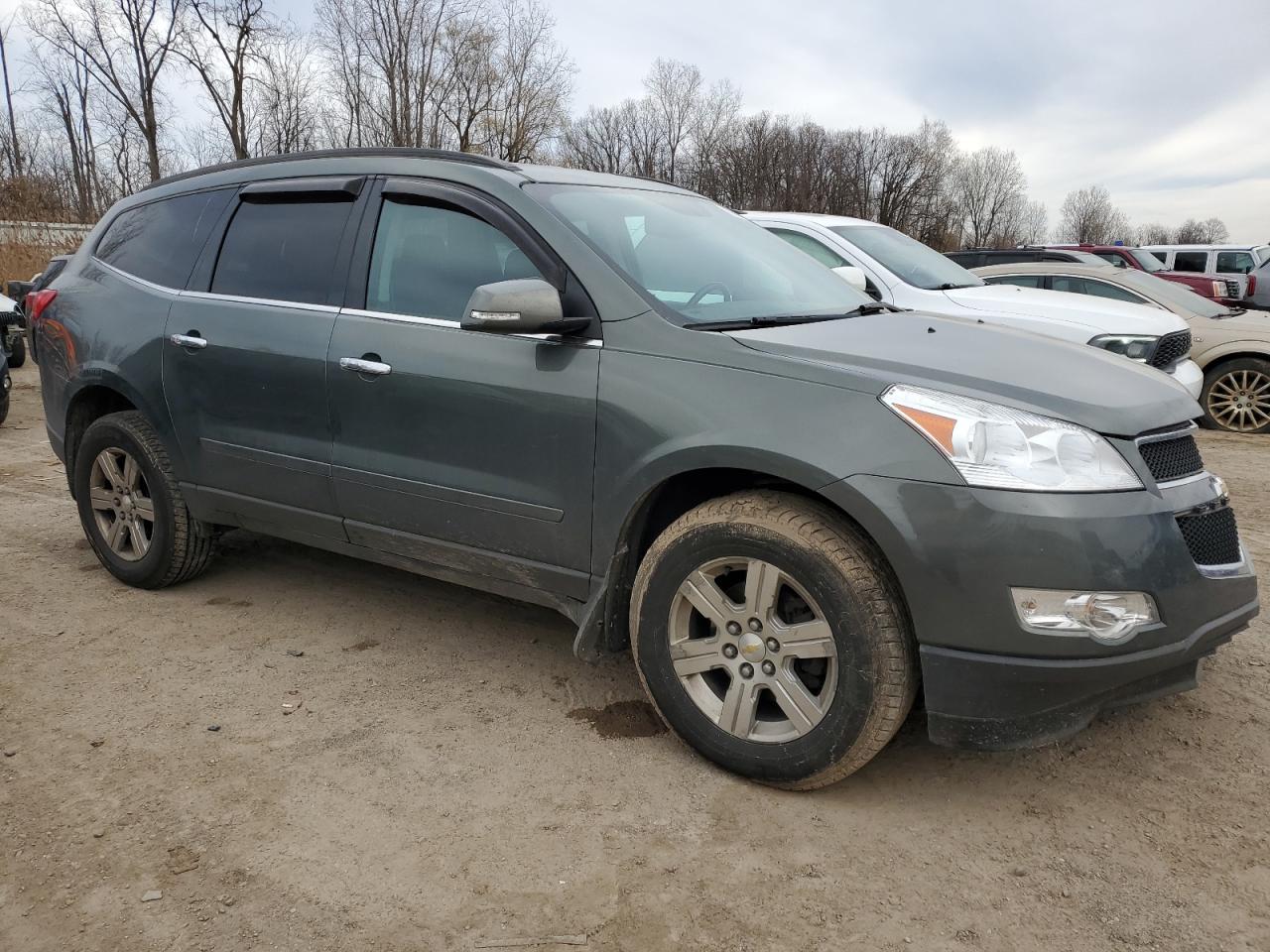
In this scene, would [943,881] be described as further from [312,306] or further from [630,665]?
[312,306]

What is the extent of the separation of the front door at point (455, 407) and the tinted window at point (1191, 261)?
75.6ft

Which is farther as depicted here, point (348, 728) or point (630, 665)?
point (630, 665)

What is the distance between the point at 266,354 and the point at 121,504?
1.35 metres

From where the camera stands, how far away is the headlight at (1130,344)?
22.3ft

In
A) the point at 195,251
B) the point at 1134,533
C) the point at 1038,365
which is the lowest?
the point at 1134,533

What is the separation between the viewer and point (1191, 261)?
22.4 metres

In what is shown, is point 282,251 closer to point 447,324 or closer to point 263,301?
point 263,301

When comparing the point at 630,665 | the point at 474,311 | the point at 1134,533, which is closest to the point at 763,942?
the point at 1134,533

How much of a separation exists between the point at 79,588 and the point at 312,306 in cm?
198

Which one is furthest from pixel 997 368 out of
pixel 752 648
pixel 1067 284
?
pixel 1067 284

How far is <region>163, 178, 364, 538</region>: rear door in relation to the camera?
3.61m

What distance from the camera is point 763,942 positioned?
7.20 feet

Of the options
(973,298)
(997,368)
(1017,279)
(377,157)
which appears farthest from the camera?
(1017,279)

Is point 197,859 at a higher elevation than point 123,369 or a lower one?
lower
